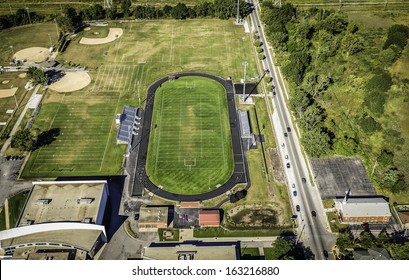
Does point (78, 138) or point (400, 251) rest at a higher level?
point (400, 251)

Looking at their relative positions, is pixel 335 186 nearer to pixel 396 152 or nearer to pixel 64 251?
pixel 396 152

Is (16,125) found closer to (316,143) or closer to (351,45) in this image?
(316,143)

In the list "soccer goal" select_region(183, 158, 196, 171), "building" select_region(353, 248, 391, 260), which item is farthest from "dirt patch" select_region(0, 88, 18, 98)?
"building" select_region(353, 248, 391, 260)

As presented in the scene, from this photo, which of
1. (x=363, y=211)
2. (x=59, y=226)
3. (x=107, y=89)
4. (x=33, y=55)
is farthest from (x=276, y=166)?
(x=33, y=55)

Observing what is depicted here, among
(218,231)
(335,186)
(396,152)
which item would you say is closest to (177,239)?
(218,231)

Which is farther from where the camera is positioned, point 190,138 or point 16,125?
point 16,125

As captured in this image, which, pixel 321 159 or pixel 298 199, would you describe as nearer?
pixel 298 199
